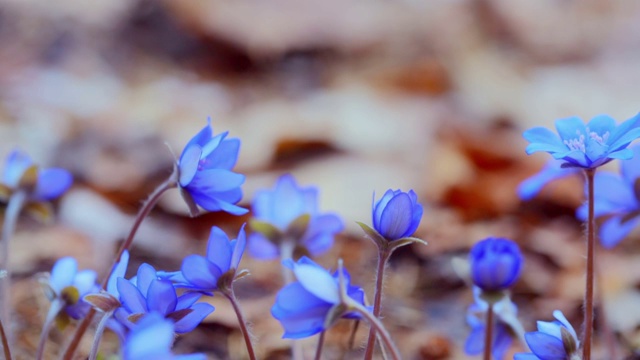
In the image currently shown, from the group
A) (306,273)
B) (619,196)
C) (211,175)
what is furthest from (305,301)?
(619,196)

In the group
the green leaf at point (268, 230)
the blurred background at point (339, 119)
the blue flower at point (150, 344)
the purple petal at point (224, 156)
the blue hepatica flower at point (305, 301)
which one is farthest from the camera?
the blurred background at point (339, 119)

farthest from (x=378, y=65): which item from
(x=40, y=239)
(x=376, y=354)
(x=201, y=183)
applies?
(x=201, y=183)

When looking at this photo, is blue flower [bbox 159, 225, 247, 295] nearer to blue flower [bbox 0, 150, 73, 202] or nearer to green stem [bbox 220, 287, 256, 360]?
green stem [bbox 220, 287, 256, 360]

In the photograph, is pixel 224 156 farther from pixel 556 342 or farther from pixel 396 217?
pixel 556 342

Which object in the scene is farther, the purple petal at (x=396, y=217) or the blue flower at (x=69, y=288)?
the blue flower at (x=69, y=288)

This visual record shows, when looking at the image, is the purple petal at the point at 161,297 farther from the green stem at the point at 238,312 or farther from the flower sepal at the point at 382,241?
the flower sepal at the point at 382,241

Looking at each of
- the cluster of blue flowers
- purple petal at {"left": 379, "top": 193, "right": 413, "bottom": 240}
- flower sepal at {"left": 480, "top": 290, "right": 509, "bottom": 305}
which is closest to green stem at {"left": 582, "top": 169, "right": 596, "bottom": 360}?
the cluster of blue flowers

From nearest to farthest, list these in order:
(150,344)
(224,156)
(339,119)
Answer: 1. (150,344)
2. (224,156)
3. (339,119)

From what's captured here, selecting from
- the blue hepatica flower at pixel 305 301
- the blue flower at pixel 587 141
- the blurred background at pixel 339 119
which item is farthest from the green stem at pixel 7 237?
the blue flower at pixel 587 141
